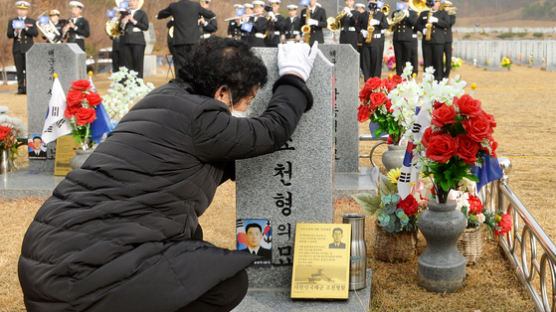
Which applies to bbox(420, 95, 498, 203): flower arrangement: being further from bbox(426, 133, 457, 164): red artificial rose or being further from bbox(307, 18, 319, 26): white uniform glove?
bbox(307, 18, 319, 26): white uniform glove

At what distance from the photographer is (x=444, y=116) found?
3.46 metres

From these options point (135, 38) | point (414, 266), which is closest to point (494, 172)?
point (414, 266)

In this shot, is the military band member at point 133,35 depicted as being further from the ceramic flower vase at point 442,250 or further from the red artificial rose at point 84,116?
the ceramic flower vase at point 442,250

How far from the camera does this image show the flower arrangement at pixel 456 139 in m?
3.43

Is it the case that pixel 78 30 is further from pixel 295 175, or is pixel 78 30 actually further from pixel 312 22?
pixel 295 175

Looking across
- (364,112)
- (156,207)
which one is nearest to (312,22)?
(364,112)

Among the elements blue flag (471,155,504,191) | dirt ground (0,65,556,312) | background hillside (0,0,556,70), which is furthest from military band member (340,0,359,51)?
blue flag (471,155,504,191)

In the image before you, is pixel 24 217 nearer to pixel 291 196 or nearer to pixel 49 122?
Answer: pixel 49 122

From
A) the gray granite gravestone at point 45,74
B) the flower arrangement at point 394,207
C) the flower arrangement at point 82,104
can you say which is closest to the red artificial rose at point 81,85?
the flower arrangement at point 82,104

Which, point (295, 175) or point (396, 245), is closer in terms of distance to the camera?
point (295, 175)

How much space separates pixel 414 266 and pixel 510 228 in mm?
648

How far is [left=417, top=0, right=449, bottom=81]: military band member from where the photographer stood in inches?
619

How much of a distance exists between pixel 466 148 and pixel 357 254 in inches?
30.6

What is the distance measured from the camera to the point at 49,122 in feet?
21.4
